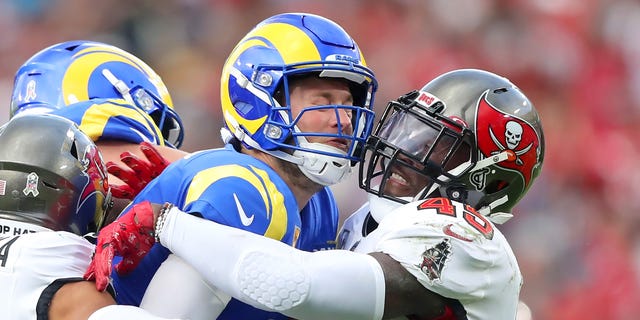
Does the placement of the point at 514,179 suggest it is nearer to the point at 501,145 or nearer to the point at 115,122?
the point at 501,145

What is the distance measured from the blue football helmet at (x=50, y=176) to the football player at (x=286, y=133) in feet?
0.66

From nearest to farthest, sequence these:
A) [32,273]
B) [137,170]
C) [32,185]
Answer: [32,273]
[32,185]
[137,170]

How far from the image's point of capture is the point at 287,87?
3535 mm

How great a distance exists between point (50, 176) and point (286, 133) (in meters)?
0.75

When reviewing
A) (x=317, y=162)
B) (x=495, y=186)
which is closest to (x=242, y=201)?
(x=317, y=162)

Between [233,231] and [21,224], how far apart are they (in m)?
0.69

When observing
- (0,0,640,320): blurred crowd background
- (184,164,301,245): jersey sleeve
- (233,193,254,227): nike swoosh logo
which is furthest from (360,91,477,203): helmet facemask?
(0,0,640,320): blurred crowd background

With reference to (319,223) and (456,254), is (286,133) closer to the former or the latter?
(319,223)

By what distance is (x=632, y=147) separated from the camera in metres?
8.41

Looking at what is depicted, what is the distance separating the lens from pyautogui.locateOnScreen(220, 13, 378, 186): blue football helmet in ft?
11.4

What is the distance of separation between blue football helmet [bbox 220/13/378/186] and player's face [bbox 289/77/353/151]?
2cm

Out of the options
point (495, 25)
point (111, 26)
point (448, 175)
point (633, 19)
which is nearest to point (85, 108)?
point (448, 175)

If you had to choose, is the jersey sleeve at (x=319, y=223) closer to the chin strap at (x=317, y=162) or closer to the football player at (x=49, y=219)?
the chin strap at (x=317, y=162)

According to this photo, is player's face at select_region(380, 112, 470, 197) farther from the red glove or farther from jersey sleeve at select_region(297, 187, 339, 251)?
the red glove
